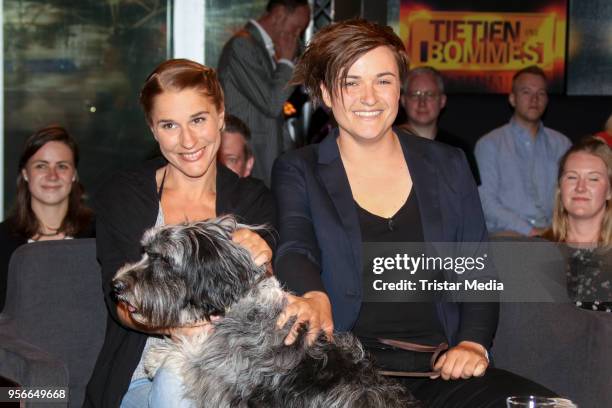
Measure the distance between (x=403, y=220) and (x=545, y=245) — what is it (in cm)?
104

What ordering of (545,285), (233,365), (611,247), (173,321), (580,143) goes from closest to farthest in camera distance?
(233,365) → (173,321) → (545,285) → (611,247) → (580,143)

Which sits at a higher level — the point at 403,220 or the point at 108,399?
the point at 403,220

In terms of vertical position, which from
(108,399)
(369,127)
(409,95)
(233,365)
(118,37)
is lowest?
(108,399)

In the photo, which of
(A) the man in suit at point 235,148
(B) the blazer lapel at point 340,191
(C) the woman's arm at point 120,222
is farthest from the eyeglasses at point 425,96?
(C) the woman's arm at point 120,222

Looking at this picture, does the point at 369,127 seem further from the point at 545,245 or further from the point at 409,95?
the point at 409,95

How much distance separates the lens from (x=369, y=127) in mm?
3434

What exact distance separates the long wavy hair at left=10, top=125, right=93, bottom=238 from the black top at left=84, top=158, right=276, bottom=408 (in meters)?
1.60

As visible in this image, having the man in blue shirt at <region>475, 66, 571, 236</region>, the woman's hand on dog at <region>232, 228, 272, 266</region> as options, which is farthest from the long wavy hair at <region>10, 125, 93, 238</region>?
the man in blue shirt at <region>475, 66, 571, 236</region>

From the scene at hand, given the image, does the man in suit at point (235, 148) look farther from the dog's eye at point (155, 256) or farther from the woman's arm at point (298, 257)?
the dog's eye at point (155, 256)

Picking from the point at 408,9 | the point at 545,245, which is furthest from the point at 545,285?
the point at 408,9

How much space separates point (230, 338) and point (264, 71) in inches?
177

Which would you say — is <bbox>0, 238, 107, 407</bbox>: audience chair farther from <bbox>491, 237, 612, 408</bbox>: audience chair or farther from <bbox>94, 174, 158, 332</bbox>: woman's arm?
<bbox>491, 237, 612, 408</bbox>: audience chair

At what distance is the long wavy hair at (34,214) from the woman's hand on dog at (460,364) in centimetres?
266

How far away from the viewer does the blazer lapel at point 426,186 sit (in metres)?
3.45
